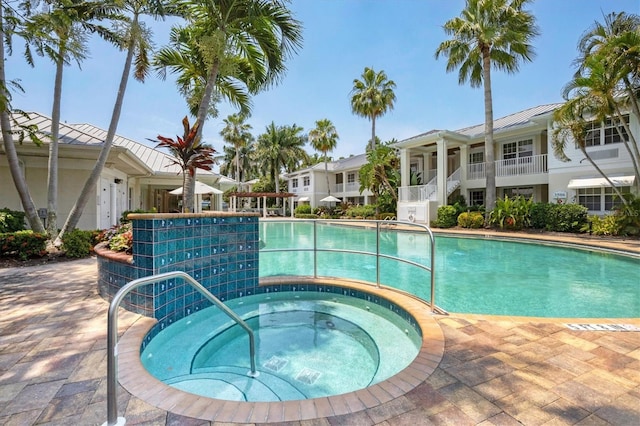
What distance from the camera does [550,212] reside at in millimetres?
14508

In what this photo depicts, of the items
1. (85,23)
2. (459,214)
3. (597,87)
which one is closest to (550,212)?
(459,214)

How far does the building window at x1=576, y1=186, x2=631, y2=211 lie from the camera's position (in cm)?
1472

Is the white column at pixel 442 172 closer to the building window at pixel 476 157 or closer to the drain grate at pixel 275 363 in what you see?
the building window at pixel 476 157

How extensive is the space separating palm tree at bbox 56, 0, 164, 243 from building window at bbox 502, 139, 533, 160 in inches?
774

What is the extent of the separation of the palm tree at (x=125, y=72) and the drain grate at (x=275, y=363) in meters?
7.99

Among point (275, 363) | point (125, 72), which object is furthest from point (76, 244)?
point (275, 363)

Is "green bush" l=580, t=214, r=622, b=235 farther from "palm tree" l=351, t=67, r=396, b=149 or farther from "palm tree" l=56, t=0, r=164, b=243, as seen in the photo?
"palm tree" l=56, t=0, r=164, b=243

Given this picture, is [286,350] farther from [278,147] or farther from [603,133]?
[278,147]

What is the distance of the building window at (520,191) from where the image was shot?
1886cm

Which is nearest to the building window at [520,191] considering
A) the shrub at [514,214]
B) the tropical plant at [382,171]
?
the shrub at [514,214]

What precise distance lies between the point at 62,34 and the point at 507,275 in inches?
482

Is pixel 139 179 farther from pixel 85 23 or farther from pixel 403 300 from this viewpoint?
pixel 403 300

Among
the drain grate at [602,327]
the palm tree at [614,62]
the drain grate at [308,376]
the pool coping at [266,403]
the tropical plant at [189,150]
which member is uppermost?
the palm tree at [614,62]

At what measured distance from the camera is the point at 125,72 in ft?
28.3
